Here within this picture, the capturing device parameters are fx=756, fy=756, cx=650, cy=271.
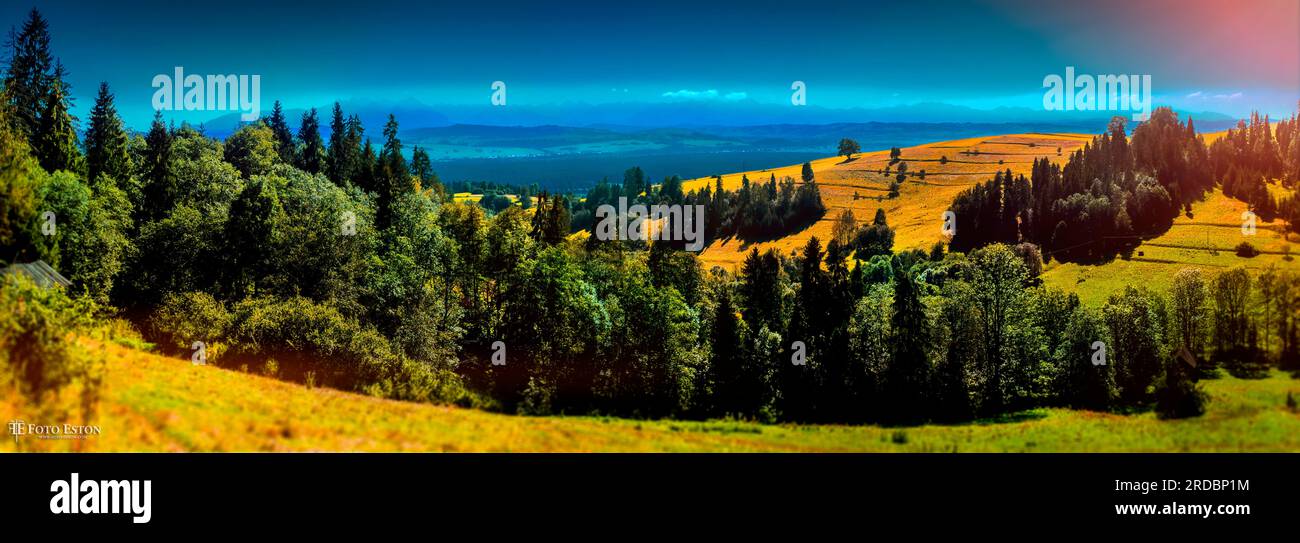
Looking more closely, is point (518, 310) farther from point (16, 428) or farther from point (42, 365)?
point (16, 428)

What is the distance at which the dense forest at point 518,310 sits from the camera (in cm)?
5056

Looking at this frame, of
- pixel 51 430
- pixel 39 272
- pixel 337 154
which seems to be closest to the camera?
pixel 51 430

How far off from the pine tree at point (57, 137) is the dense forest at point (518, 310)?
19cm

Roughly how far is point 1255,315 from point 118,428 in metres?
112

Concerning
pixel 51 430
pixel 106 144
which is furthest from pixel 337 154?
pixel 51 430

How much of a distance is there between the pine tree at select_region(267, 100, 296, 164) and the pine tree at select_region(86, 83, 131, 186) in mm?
26277

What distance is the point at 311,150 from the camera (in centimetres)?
11681

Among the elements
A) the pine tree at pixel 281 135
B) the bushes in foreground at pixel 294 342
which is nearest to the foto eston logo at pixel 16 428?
the bushes in foreground at pixel 294 342

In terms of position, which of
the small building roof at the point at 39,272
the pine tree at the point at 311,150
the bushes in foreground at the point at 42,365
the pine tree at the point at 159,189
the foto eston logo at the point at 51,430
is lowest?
the foto eston logo at the point at 51,430

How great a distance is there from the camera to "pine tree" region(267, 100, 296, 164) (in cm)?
11406
